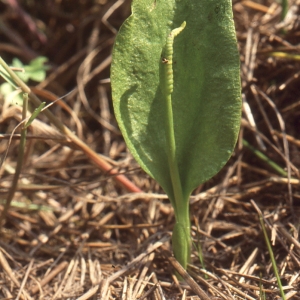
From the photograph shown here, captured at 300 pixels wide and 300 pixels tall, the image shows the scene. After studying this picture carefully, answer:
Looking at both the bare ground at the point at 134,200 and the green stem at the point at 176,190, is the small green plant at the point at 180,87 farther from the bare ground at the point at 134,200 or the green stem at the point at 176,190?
the bare ground at the point at 134,200

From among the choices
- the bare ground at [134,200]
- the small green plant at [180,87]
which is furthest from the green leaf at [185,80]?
the bare ground at [134,200]

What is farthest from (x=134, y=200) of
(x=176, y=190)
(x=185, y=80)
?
(x=185, y=80)

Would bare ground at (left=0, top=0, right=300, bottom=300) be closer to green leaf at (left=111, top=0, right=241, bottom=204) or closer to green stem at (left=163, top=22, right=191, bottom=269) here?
green stem at (left=163, top=22, right=191, bottom=269)

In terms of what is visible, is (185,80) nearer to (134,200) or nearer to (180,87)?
(180,87)

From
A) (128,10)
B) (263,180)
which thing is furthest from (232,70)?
(128,10)

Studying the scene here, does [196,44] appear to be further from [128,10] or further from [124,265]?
[128,10]

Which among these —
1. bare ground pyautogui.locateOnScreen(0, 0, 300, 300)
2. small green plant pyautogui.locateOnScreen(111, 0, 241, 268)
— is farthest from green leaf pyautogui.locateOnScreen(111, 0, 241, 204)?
bare ground pyautogui.locateOnScreen(0, 0, 300, 300)

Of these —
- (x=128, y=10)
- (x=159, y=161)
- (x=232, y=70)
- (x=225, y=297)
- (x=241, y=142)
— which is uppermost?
(x=128, y=10)
